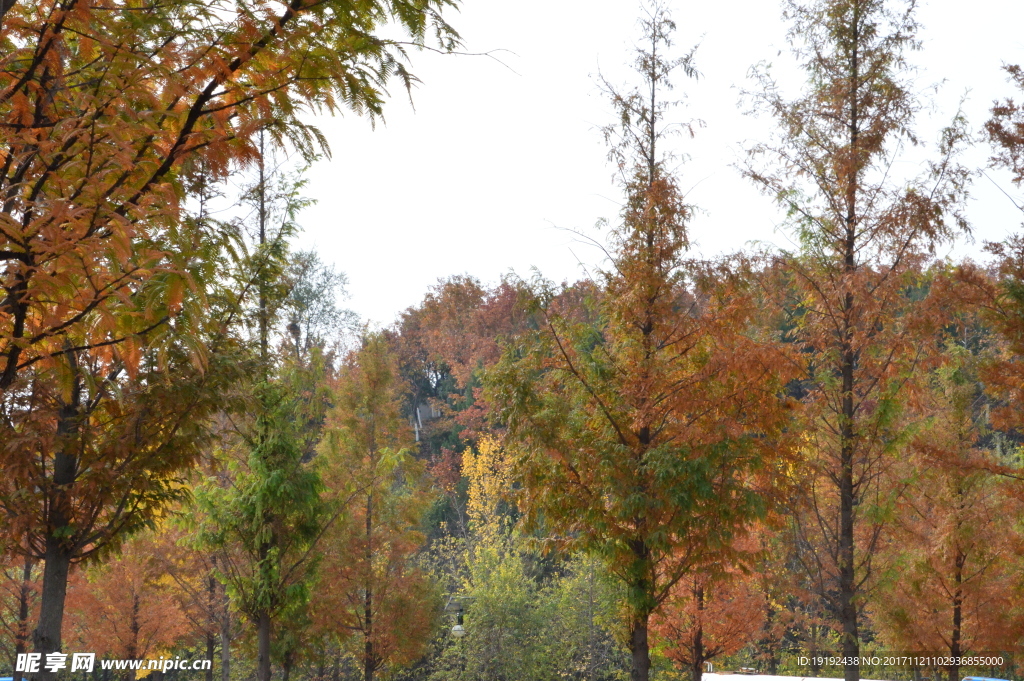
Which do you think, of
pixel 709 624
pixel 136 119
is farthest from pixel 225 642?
pixel 136 119

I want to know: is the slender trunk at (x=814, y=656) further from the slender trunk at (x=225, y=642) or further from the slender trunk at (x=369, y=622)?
the slender trunk at (x=225, y=642)

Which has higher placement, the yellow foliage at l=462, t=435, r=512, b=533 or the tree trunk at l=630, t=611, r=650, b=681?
the yellow foliage at l=462, t=435, r=512, b=533

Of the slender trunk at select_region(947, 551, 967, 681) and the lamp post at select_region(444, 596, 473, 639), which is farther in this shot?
the lamp post at select_region(444, 596, 473, 639)

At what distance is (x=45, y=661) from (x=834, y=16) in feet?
35.1

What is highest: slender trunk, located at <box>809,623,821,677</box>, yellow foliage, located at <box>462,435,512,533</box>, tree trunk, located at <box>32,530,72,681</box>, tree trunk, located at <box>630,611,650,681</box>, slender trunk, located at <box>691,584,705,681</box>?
yellow foliage, located at <box>462,435,512,533</box>

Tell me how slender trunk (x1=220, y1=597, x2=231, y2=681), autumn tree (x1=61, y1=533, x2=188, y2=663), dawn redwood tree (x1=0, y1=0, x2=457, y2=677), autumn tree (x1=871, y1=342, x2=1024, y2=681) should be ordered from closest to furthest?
dawn redwood tree (x1=0, y1=0, x2=457, y2=677), autumn tree (x1=871, y1=342, x2=1024, y2=681), slender trunk (x1=220, y1=597, x2=231, y2=681), autumn tree (x1=61, y1=533, x2=188, y2=663)

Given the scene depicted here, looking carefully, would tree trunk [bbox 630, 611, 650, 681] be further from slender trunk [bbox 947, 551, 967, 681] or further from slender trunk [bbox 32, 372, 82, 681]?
slender trunk [bbox 947, 551, 967, 681]

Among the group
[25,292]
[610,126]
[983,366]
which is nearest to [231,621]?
[610,126]

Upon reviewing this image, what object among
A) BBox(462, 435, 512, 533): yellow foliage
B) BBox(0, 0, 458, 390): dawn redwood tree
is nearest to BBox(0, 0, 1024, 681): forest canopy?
BBox(0, 0, 458, 390): dawn redwood tree

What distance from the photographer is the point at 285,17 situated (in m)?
2.58

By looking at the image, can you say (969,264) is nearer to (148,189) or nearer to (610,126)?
(610,126)

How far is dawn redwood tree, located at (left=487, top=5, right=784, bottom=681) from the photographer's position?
29.6 feet

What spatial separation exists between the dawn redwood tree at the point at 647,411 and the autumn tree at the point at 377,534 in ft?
23.6

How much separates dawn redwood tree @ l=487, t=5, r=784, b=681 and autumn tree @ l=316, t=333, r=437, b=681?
7192 mm
